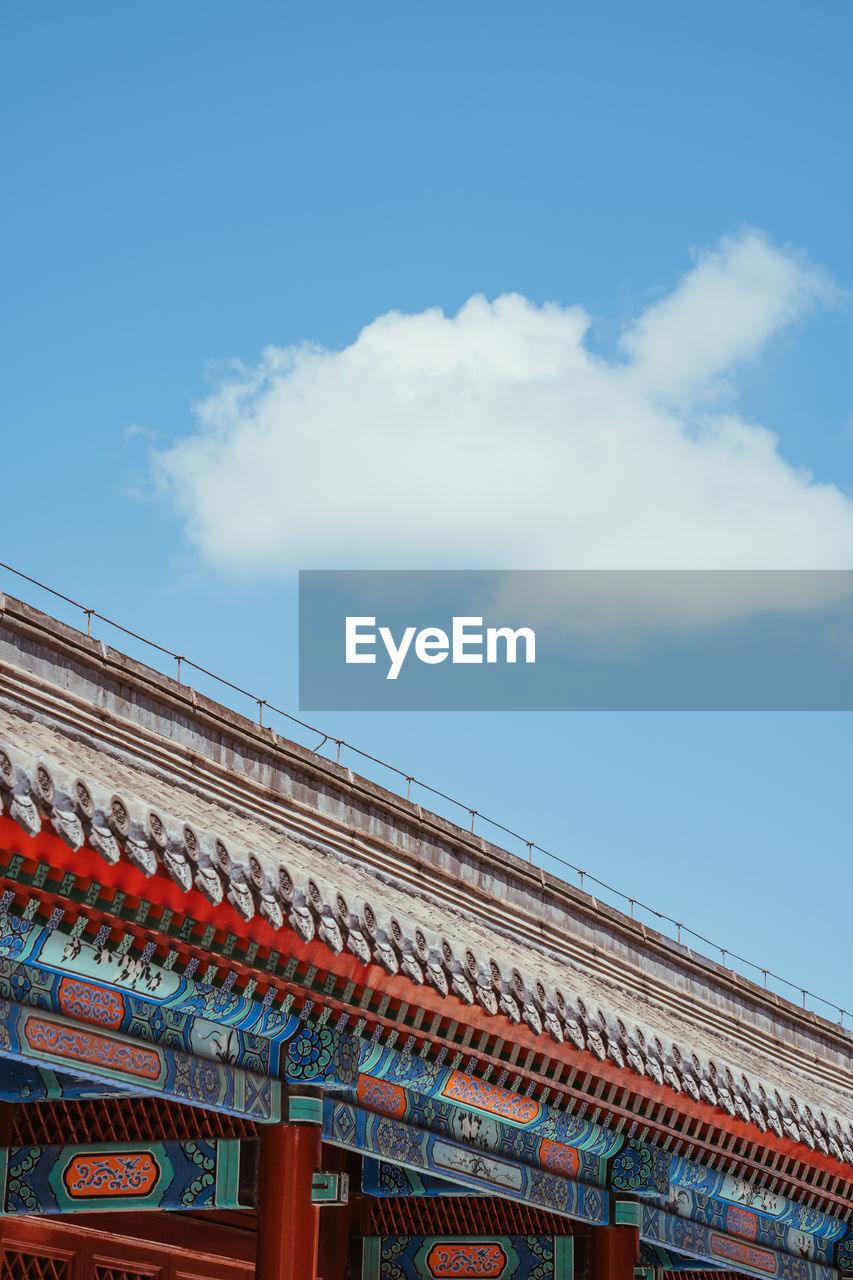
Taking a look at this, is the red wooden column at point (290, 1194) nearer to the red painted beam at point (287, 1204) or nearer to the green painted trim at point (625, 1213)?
the red painted beam at point (287, 1204)

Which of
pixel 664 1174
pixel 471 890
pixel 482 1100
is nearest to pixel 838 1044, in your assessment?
pixel 471 890

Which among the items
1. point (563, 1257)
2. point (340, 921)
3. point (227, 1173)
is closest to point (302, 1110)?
point (227, 1173)

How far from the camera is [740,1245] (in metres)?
15.5

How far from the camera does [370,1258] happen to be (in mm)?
14031

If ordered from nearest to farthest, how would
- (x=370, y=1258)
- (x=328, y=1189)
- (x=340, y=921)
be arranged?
1. (x=340, y=921)
2. (x=328, y=1189)
3. (x=370, y=1258)

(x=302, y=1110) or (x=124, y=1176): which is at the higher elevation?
(x=302, y=1110)

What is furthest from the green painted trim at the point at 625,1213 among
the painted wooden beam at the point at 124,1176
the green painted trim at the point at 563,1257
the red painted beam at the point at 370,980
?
the painted wooden beam at the point at 124,1176

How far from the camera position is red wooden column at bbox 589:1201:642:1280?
45.3ft

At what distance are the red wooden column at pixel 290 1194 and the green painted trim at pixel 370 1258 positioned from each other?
3575 mm

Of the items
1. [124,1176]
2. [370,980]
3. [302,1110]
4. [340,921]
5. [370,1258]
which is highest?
[340,921]

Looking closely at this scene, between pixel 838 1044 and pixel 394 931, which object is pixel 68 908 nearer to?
pixel 394 931

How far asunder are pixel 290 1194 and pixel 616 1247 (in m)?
4.28

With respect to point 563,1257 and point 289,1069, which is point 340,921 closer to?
point 289,1069

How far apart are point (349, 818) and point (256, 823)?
5.93 m
